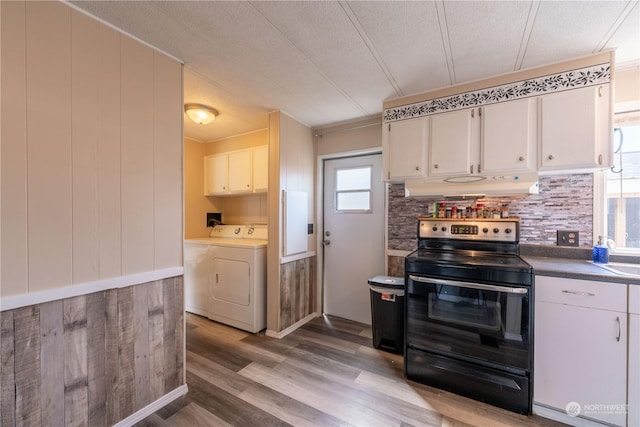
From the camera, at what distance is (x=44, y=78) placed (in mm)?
1233

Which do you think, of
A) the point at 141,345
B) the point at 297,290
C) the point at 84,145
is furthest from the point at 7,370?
the point at 297,290

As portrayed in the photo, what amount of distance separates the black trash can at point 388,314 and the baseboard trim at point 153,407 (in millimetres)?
1656

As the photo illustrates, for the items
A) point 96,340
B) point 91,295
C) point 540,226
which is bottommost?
point 96,340

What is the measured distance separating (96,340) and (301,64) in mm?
2163

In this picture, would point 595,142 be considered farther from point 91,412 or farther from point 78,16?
point 91,412

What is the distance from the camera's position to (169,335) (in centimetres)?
175

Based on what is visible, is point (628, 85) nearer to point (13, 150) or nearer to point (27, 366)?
point (13, 150)

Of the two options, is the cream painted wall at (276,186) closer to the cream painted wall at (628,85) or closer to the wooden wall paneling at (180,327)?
the wooden wall paneling at (180,327)

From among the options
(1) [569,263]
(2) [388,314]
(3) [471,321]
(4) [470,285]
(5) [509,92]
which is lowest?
(2) [388,314]

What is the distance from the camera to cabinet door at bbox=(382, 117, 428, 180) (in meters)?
2.26

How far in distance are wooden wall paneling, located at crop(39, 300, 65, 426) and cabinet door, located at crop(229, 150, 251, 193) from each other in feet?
7.54

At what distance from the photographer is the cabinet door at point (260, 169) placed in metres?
3.23

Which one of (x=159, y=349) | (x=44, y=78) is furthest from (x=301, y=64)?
(x=159, y=349)

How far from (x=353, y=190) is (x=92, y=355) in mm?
2623
